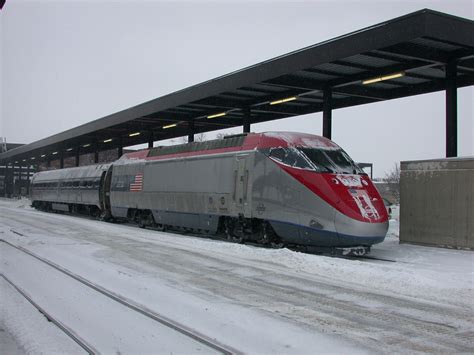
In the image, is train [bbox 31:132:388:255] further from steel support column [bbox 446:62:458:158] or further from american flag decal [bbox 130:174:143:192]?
steel support column [bbox 446:62:458:158]

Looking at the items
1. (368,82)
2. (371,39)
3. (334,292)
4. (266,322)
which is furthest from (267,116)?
(266,322)

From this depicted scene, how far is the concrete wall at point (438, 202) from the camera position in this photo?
1434 cm

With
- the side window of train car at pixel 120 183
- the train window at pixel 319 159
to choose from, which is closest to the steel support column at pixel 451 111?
the train window at pixel 319 159

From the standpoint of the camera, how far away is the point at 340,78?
1950cm

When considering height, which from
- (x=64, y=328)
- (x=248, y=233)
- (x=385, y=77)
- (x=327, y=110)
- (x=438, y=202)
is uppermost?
(x=385, y=77)

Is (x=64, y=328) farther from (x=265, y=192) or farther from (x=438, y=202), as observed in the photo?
(x=438, y=202)

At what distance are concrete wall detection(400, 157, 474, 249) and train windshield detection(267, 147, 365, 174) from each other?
237cm

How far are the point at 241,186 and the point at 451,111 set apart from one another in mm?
7334

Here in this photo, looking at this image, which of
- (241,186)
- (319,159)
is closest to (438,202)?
(319,159)

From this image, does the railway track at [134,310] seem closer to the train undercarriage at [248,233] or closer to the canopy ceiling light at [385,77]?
the train undercarriage at [248,233]

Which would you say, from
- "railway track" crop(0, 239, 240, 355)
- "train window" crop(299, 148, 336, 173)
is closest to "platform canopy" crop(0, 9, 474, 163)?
"train window" crop(299, 148, 336, 173)

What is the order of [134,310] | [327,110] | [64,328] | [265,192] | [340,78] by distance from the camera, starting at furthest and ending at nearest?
[327,110], [340,78], [265,192], [134,310], [64,328]

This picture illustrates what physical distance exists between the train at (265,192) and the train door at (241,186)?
0.10 ft

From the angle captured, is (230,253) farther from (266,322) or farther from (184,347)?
(184,347)
